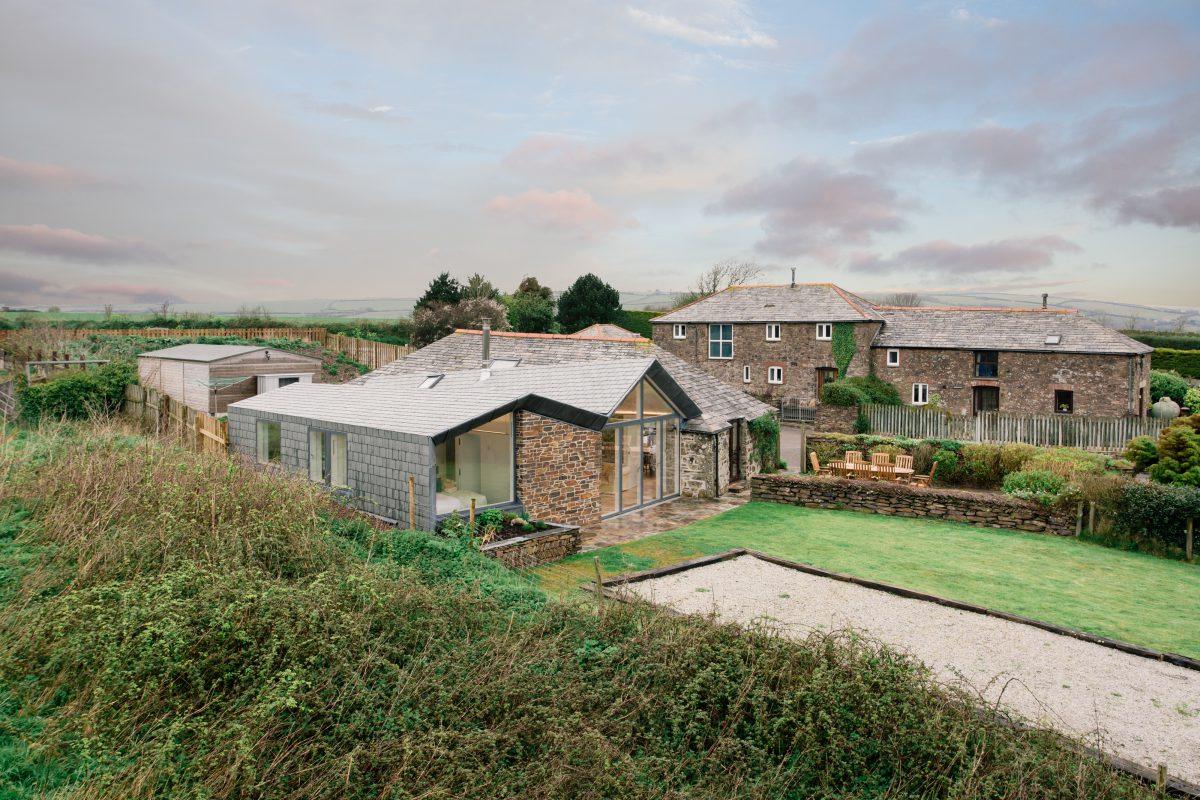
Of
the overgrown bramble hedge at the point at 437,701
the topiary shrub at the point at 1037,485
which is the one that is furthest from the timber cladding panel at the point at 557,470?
the topiary shrub at the point at 1037,485

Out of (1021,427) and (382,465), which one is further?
(1021,427)

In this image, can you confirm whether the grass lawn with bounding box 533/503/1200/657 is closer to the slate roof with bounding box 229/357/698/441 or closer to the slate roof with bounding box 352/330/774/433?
the slate roof with bounding box 229/357/698/441

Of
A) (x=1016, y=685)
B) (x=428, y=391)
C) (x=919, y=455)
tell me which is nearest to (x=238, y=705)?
(x=1016, y=685)

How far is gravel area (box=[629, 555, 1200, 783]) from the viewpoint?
640 cm

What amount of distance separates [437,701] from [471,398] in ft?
25.6

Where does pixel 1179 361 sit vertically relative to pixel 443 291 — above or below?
below

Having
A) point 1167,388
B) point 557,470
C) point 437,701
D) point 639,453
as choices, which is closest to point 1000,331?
point 1167,388

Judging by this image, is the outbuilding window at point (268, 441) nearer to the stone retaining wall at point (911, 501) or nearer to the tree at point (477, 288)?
the stone retaining wall at point (911, 501)

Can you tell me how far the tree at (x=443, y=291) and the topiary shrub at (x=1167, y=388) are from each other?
3828cm

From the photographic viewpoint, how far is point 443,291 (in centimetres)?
4775

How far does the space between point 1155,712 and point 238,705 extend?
8098 millimetres

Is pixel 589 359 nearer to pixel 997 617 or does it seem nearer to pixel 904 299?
pixel 997 617

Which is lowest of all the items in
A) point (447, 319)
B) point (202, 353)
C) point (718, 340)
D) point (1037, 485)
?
point (1037, 485)

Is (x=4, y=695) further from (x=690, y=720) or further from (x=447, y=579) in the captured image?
(x=690, y=720)
